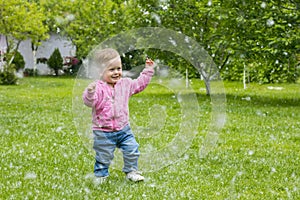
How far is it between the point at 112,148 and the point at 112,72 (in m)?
0.73

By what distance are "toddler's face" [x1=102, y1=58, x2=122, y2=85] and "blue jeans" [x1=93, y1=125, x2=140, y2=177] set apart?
0.49 meters

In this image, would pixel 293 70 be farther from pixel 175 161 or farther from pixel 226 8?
pixel 175 161

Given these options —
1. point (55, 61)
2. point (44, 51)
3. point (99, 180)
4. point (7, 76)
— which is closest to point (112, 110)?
point (99, 180)

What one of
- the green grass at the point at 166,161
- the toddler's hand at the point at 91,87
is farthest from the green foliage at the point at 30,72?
the toddler's hand at the point at 91,87

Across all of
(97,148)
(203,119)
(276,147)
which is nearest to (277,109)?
(203,119)

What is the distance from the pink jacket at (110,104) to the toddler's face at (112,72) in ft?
0.20

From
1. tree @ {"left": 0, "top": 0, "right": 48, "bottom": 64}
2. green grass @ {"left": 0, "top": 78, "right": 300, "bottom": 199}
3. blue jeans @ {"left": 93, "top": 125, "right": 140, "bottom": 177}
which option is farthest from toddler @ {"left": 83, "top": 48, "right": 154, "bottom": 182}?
tree @ {"left": 0, "top": 0, "right": 48, "bottom": 64}

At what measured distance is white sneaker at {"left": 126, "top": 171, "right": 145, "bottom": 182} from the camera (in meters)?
5.29

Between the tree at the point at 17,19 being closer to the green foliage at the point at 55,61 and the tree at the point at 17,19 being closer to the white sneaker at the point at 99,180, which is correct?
the green foliage at the point at 55,61

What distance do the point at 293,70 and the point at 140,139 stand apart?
8.33m

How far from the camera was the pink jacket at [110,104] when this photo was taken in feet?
16.6

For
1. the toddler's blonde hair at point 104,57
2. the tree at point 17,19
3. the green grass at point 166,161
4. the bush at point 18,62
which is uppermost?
the tree at point 17,19

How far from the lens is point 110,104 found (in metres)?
5.11

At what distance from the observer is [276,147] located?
297 inches
